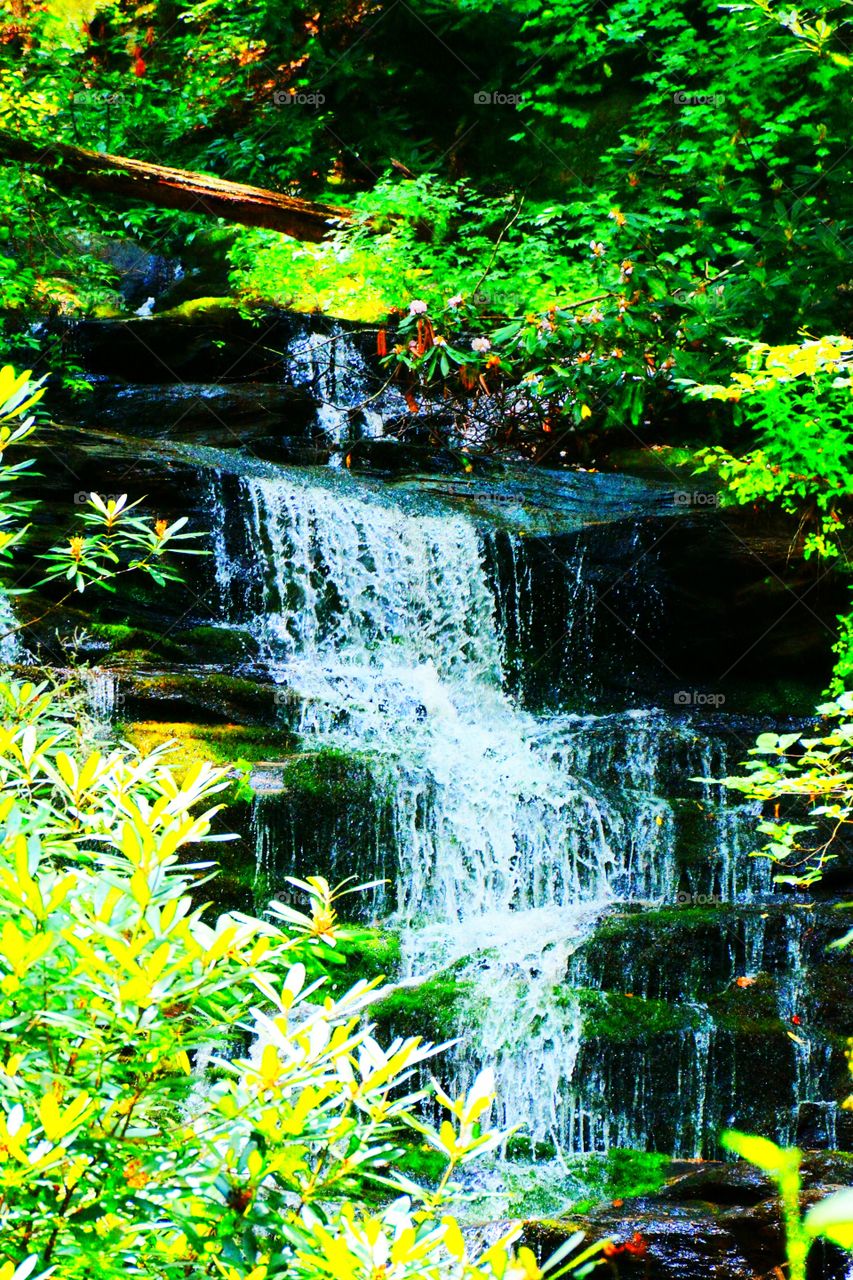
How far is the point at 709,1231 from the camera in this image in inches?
139

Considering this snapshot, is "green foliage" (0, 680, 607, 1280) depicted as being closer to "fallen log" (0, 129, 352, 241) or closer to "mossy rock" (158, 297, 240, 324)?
"fallen log" (0, 129, 352, 241)

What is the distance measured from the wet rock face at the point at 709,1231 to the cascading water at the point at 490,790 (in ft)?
3.80

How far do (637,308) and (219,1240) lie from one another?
760 cm

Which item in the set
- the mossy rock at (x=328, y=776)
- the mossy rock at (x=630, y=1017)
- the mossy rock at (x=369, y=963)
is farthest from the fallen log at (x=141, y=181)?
the mossy rock at (x=630, y=1017)

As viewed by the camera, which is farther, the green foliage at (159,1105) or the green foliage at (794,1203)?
the green foliage at (159,1105)

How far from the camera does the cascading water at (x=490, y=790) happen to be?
17.4 feet

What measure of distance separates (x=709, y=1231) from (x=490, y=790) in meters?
3.59

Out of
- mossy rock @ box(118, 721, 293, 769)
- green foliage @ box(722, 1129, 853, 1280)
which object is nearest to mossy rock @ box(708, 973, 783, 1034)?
mossy rock @ box(118, 721, 293, 769)

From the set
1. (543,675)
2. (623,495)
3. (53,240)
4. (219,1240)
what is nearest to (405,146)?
(53,240)

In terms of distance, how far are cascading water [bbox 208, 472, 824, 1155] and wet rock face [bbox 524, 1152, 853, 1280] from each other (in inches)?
45.6

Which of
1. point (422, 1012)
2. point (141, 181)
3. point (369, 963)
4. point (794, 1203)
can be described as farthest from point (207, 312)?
point (794, 1203)

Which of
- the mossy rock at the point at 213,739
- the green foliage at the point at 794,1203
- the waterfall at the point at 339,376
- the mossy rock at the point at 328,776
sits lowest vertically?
the mossy rock at the point at 328,776

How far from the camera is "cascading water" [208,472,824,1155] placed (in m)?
5.30

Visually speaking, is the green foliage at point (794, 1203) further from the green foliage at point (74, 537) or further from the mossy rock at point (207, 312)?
the mossy rock at point (207, 312)
